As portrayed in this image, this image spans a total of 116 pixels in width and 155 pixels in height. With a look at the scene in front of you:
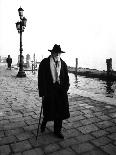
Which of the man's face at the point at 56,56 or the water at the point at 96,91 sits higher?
the man's face at the point at 56,56

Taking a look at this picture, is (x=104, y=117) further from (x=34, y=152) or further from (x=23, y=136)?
(x=34, y=152)

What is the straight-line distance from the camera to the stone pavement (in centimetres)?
371

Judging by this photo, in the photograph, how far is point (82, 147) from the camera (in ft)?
12.5

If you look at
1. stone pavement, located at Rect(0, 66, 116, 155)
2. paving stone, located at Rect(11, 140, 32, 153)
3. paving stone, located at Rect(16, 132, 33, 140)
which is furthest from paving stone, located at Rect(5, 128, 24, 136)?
paving stone, located at Rect(11, 140, 32, 153)

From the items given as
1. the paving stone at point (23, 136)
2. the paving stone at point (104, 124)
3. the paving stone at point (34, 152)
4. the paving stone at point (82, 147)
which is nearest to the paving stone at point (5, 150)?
the paving stone at point (34, 152)

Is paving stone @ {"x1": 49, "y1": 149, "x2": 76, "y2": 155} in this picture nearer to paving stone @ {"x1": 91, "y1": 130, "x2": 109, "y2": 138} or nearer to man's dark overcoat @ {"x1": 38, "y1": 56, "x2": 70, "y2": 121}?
man's dark overcoat @ {"x1": 38, "y1": 56, "x2": 70, "y2": 121}

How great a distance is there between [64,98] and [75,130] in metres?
0.87

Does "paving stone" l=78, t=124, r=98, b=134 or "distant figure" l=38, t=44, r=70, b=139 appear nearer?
"distant figure" l=38, t=44, r=70, b=139

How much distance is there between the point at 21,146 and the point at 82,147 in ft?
3.59

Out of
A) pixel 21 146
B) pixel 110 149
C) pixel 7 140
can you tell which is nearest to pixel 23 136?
pixel 7 140

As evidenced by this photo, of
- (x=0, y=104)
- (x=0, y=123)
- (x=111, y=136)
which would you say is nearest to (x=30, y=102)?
(x=0, y=104)

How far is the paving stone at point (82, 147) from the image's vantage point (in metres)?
3.71

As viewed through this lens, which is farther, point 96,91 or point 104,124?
point 96,91

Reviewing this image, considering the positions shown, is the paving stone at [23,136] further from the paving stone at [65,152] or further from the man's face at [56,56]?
the man's face at [56,56]
